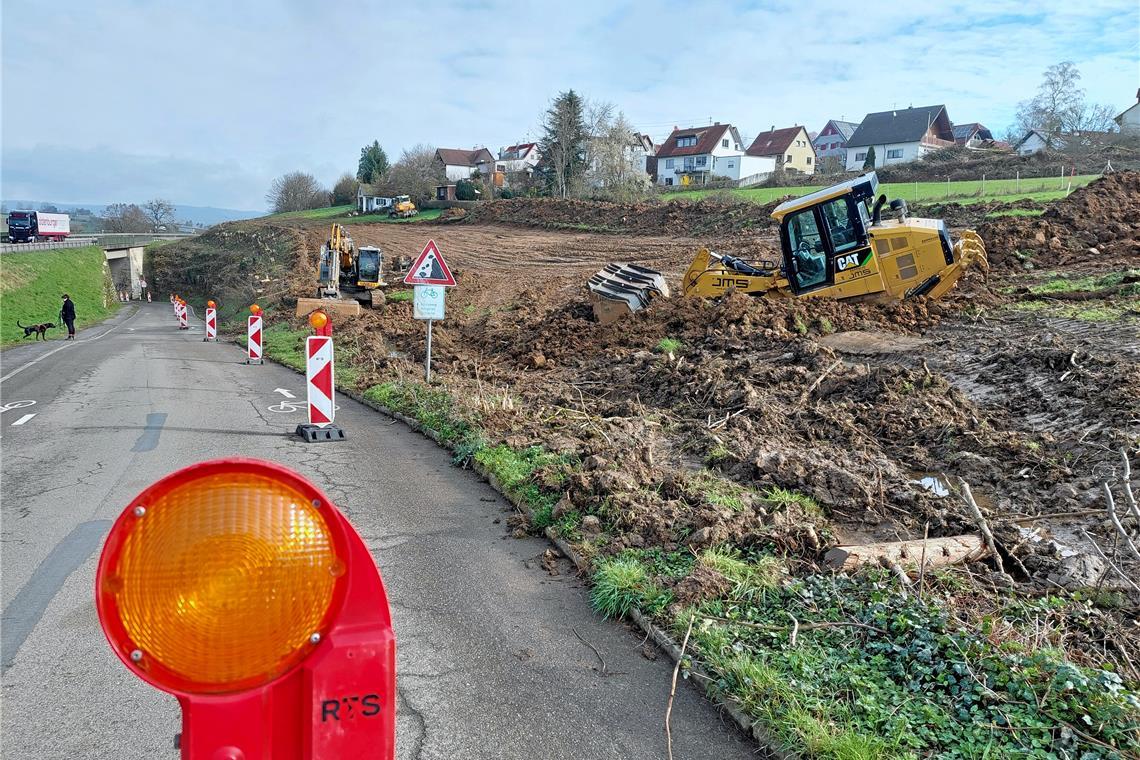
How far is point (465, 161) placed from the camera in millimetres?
104500

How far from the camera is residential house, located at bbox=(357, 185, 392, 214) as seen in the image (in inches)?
2682

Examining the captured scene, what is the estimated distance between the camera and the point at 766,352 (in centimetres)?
1223

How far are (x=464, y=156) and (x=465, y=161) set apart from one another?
5.44 ft

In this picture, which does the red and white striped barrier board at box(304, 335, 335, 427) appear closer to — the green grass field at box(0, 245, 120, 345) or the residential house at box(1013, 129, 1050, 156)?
the green grass field at box(0, 245, 120, 345)

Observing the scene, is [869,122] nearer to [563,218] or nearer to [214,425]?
[563,218]

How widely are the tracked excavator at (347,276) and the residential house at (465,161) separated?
238 feet

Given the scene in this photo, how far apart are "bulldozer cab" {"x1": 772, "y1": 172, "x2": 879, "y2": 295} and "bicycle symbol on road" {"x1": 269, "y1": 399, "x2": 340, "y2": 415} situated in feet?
28.9

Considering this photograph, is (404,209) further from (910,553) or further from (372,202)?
(910,553)

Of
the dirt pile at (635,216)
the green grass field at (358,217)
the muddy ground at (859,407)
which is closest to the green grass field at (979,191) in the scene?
the dirt pile at (635,216)

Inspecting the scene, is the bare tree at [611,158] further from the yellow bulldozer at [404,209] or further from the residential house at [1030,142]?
the residential house at [1030,142]

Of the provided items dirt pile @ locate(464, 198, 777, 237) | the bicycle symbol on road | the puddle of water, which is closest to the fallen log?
the puddle of water

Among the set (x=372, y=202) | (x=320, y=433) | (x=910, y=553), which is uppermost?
(x=372, y=202)

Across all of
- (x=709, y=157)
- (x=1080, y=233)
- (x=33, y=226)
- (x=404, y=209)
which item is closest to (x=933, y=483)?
(x=1080, y=233)

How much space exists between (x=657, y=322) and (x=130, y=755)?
1242cm
